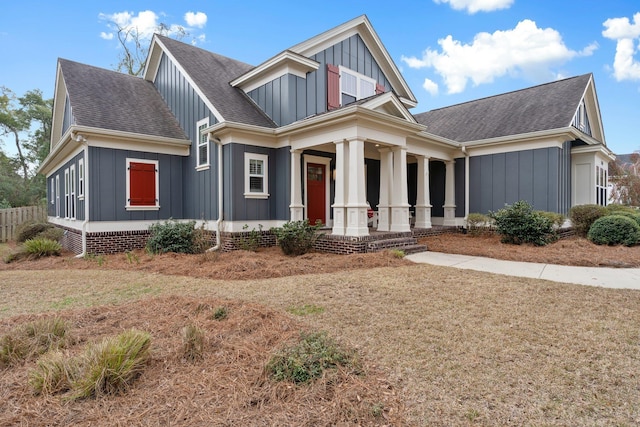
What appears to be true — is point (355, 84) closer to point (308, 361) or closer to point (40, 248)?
point (40, 248)

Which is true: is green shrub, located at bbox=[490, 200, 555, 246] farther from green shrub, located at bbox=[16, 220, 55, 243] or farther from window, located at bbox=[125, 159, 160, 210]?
green shrub, located at bbox=[16, 220, 55, 243]

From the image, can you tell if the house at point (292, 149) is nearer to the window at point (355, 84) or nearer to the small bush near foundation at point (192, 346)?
the window at point (355, 84)

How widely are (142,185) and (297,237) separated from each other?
5.43 m

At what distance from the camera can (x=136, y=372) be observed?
2.79 meters

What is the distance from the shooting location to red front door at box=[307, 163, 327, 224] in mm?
11375

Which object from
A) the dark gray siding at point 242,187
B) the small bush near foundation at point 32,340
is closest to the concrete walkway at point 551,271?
the dark gray siding at point 242,187

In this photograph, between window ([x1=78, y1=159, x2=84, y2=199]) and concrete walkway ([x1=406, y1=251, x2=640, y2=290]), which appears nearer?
concrete walkway ([x1=406, y1=251, x2=640, y2=290])

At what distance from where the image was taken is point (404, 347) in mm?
3248

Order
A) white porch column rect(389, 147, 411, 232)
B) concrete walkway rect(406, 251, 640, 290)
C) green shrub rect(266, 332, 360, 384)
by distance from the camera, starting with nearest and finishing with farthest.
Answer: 1. green shrub rect(266, 332, 360, 384)
2. concrete walkway rect(406, 251, 640, 290)
3. white porch column rect(389, 147, 411, 232)

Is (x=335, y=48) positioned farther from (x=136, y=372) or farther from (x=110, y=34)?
(x=110, y=34)

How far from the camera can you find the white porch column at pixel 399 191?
394 inches

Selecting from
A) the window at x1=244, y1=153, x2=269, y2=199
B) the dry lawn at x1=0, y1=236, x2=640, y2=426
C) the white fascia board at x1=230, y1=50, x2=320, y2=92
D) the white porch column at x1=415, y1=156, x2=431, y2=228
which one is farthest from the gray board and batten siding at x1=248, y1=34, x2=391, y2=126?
the dry lawn at x1=0, y1=236, x2=640, y2=426

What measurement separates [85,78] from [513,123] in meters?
15.3

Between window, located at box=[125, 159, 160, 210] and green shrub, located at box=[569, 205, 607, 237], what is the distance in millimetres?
13607
